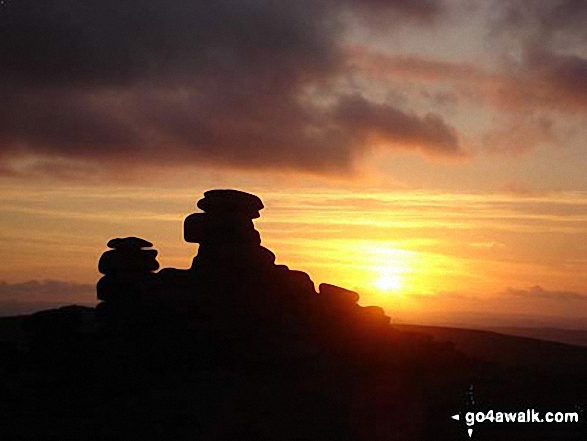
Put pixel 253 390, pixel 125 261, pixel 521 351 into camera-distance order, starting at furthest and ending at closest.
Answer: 1. pixel 521 351
2. pixel 125 261
3. pixel 253 390

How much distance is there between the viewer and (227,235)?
5250 cm

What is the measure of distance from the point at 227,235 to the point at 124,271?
6340 millimetres

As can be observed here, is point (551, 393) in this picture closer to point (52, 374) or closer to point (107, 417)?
point (107, 417)

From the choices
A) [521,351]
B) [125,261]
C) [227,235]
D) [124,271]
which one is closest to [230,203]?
[227,235]

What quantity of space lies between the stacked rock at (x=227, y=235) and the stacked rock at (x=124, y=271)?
2.89m

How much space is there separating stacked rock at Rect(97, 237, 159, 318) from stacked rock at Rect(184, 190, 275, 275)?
289 cm

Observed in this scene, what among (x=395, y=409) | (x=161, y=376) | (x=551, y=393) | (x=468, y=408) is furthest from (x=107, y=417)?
(x=551, y=393)

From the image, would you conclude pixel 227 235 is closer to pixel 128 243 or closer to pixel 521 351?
pixel 128 243

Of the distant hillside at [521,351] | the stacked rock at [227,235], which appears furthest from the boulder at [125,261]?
the distant hillside at [521,351]

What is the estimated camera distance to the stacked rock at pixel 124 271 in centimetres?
5194

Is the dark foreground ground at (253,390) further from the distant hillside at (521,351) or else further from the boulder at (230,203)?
the boulder at (230,203)

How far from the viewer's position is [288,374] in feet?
140

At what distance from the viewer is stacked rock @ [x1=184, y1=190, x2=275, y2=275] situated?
51875mm

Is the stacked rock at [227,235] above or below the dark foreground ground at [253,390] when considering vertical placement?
above
